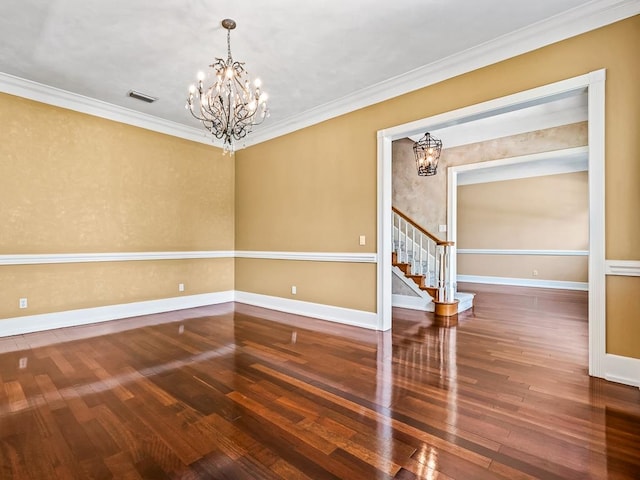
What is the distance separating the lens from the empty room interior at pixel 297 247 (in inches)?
77.4

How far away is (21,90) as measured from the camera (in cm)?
407

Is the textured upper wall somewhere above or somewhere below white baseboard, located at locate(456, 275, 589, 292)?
above

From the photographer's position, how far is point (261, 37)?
3.18 metres

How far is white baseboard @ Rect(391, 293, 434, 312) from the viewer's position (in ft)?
18.0

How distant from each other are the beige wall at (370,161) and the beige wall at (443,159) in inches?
106

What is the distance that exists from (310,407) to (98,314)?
3.98 metres

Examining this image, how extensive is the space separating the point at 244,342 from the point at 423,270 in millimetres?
3500

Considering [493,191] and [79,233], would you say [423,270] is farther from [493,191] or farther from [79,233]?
[79,233]

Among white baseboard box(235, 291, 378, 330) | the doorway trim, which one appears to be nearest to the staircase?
white baseboard box(235, 291, 378, 330)

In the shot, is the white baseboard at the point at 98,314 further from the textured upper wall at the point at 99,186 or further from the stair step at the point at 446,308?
the stair step at the point at 446,308

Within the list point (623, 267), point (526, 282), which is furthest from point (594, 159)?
point (526, 282)

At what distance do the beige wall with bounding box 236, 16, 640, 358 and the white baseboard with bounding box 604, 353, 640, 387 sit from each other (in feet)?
0.25

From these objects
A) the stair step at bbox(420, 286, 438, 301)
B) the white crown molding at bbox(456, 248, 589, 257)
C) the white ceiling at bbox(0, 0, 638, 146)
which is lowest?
the stair step at bbox(420, 286, 438, 301)

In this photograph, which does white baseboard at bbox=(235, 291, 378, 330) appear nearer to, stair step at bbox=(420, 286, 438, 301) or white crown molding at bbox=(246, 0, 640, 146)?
stair step at bbox=(420, 286, 438, 301)
